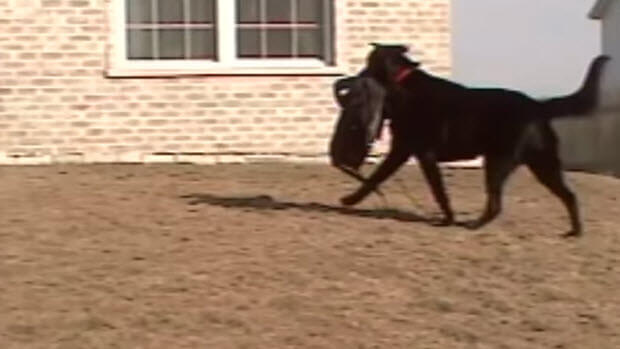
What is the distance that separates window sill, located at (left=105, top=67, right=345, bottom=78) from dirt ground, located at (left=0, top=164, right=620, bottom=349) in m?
3.35

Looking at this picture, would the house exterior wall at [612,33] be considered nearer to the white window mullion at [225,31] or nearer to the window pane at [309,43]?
the window pane at [309,43]

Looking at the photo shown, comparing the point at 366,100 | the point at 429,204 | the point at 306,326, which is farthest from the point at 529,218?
the point at 306,326

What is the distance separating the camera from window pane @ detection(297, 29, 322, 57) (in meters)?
17.0

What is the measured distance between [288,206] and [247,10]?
16.3 feet

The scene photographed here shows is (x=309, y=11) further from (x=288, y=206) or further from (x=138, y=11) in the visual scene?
(x=288, y=206)

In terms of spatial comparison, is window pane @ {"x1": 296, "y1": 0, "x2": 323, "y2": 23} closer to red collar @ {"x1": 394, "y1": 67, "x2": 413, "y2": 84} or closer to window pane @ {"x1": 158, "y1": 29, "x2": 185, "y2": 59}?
window pane @ {"x1": 158, "y1": 29, "x2": 185, "y2": 59}

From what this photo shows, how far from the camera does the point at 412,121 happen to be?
38.1ft

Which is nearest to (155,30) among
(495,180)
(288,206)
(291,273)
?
(288,206)

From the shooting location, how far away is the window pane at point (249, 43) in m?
16.9

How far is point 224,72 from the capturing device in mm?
16656

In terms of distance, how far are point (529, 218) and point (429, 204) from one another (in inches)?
41.2

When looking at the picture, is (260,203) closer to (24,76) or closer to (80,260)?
(80,260)

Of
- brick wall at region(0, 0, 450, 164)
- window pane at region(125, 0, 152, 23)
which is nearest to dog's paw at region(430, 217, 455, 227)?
brick wall at region(0, 0, 450, 164)

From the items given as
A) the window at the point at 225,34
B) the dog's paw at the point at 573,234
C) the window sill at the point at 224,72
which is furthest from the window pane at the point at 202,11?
the dog's paw at the point at 573,234
